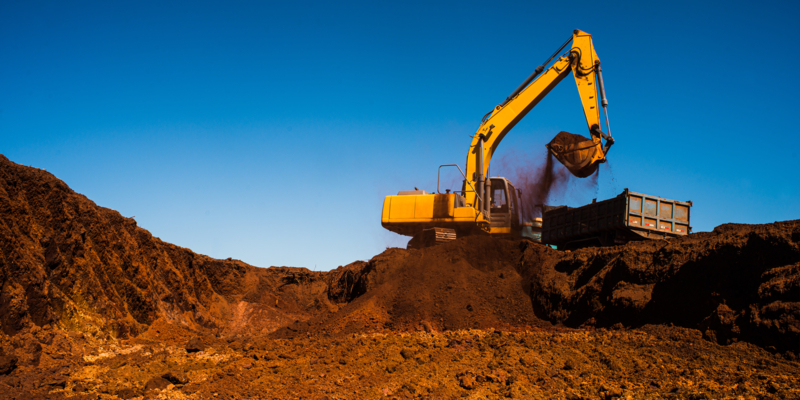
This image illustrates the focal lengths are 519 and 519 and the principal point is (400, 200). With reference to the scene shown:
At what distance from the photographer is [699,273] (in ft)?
30.8

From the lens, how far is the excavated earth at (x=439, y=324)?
24.5 ft

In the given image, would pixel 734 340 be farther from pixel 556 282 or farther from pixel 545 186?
pixel 545 186

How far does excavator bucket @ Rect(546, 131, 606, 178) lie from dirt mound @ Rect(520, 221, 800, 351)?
3.38 metres

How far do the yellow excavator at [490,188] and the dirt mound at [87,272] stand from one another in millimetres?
6278

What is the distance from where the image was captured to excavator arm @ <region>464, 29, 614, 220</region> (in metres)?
15.6

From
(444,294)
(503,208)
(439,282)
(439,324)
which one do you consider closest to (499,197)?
(503,208)

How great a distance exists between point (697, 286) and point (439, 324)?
574 cm

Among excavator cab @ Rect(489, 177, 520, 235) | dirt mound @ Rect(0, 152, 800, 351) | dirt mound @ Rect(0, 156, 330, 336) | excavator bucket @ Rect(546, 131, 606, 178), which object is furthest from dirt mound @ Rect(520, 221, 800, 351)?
dirt mound @ Rect(0, 156, 330, 336)

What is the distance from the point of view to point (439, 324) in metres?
12.7

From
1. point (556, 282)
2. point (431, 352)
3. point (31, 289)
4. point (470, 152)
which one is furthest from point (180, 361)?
point (470, 152)

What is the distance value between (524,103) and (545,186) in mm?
2970

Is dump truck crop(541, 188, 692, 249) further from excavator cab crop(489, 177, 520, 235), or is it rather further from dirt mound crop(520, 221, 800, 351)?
excavator cab crop(489, 177, 520, 235)

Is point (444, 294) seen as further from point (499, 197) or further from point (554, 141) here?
point (554, 141)

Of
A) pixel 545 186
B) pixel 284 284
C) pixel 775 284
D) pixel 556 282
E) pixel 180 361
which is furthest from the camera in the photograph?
pixel 284 284
